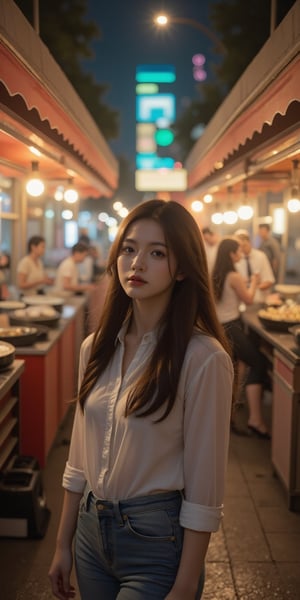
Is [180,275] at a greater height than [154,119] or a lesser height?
lesser

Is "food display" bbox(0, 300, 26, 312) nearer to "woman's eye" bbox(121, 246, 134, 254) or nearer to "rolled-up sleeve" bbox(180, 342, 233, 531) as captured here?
"woman's eye" bbox(121, 246, 134, 254)

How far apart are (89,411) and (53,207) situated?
1597 cm

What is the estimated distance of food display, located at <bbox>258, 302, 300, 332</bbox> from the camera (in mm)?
5973

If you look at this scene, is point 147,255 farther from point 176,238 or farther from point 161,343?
point 161,343

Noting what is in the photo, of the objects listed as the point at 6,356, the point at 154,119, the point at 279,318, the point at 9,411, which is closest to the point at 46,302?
the point at 279,318

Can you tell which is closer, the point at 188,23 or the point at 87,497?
the point at 87,497

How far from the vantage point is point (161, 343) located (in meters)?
1.89

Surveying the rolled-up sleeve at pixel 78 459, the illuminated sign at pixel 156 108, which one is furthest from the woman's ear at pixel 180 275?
the illuminated sign at pixel 156 108

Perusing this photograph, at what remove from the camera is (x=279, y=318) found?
6.08 metres

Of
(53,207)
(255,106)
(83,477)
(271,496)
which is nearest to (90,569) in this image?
(83,477)

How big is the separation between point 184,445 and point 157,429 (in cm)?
9

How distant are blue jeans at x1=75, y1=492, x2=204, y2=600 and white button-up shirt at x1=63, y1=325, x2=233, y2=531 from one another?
0.04 meters

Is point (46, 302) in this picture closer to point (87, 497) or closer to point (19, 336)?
point (19, 336)

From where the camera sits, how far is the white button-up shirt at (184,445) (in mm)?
1781
